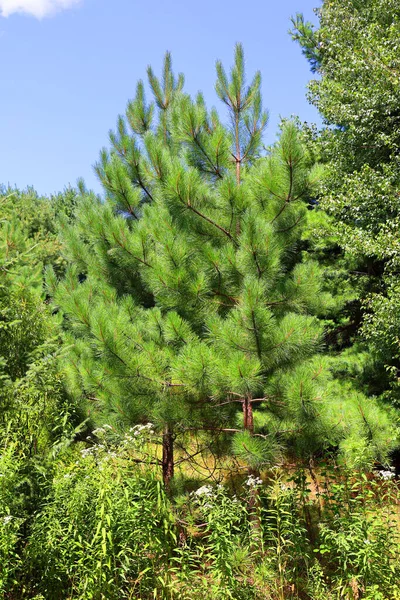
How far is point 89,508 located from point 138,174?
160 inches

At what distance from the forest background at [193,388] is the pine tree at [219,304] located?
0.07ft

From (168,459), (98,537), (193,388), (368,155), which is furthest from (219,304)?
(368,155)

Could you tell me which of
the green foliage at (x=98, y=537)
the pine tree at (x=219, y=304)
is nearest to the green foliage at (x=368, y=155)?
the pine tree at (x=219, y=304)

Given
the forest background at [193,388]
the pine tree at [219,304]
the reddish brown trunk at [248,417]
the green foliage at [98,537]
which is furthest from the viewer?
the reddish brown trunk at [248,417]

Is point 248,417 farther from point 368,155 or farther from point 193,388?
point 368,155

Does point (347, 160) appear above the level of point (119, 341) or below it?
above

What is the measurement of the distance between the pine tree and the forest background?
0.8 inches

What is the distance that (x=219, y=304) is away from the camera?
17.0 feet

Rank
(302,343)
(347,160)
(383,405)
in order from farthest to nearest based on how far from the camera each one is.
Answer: (347,160) < (383,405) < (302,343)

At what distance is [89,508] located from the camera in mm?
3664

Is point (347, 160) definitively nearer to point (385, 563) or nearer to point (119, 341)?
point (119, 341)

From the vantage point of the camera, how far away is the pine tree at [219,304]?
4484 mm

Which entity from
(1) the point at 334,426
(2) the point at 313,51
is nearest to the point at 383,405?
(1) the point at 334,426

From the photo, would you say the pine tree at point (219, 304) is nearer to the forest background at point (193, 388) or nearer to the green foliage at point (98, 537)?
the forest background at point (193, 388)
